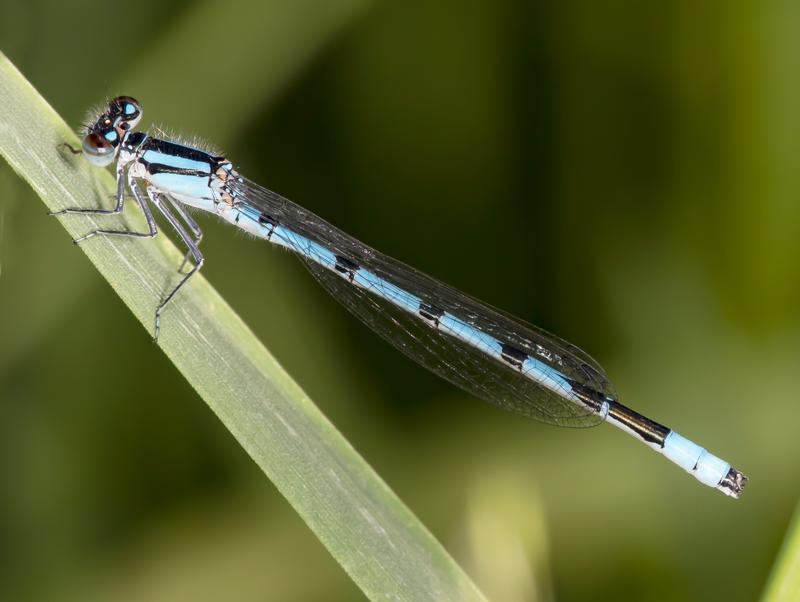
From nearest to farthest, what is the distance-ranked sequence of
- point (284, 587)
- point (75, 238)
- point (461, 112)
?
1. point (75, 238)
2. point (284, 587)
3. point (461, 112)

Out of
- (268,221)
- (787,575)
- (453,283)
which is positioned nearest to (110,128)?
(268,221)

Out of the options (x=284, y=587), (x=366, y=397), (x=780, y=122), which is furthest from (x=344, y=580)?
(x=780, y=122)

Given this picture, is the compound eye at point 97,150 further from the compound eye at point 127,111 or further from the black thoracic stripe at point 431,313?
the black thoracic stripe at point 431,313

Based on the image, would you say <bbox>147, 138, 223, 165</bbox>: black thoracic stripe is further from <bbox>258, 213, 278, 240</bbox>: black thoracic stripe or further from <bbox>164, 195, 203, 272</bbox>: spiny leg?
<bbox>258, 213, 278, 240</bbox>: black thoracic stripe

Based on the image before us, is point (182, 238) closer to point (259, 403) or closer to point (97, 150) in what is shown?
point (97, 150)

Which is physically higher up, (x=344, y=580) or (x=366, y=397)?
(x=366, y=397)

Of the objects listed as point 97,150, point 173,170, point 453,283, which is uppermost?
point 453,283

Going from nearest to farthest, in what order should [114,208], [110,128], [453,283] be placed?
1. [114,208]
2. [110,128]
3. [453,283]

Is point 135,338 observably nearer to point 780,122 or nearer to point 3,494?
point 3,494
